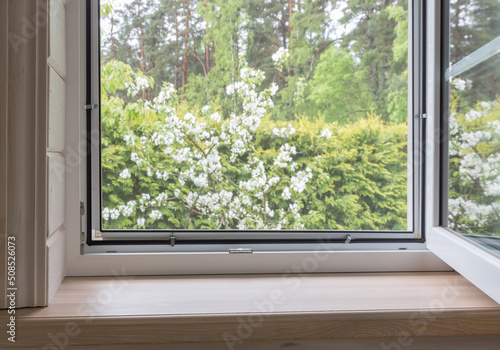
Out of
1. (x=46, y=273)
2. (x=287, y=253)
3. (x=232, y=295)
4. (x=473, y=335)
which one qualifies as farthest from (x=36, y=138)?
(x=473, y=335)

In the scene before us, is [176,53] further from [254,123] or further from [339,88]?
[339,88]

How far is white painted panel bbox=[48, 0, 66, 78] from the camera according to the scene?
85 cm

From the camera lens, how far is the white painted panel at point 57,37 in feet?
2.79

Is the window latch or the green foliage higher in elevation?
the green foliage

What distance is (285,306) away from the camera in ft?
2.79

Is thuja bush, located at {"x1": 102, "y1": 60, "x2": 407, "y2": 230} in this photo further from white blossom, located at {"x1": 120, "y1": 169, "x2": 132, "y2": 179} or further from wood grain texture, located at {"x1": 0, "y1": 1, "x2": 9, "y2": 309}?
wood grain texture, located at {"x1": 0, "y1": 1, "x2": 9, "y2": 309}

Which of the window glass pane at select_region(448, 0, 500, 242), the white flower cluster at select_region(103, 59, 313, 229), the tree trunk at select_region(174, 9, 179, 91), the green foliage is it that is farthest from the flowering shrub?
the tree trunk at select_region(174, 9, 179, 91)

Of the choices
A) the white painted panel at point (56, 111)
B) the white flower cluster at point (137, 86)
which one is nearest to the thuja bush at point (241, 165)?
the white flower cluster at point (137, 86)

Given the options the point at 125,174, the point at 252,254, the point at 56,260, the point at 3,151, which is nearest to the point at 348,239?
the point at 252,254

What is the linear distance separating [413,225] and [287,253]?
0.39 m

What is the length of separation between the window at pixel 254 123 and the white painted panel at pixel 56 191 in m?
0.09

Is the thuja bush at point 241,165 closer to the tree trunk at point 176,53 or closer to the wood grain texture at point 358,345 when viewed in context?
the tree trunk at point 176,53

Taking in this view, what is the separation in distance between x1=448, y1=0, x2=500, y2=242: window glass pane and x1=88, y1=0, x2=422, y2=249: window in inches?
5.5

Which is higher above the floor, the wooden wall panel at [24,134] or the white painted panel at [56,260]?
the wooden wall panel at [24,134]
